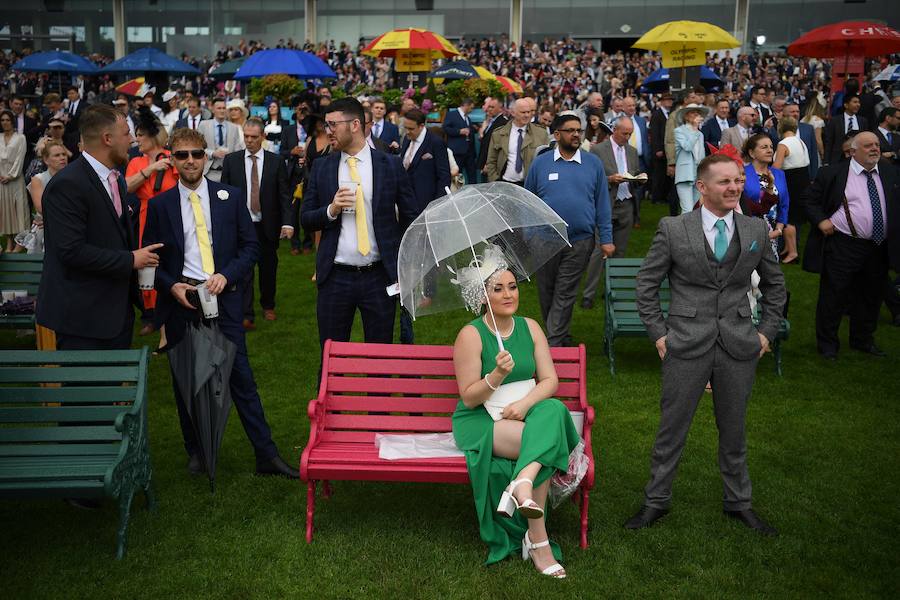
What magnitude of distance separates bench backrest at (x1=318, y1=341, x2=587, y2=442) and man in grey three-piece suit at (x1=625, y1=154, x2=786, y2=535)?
0.58 metres

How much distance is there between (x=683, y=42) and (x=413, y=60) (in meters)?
5.84

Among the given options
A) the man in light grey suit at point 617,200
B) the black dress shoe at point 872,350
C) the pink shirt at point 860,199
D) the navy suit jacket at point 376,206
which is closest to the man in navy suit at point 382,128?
the man in light grey suit at point 617,200

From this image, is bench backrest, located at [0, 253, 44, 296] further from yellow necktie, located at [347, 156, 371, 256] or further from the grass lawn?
yellow necktie, located at [347, 156, 371, 256]

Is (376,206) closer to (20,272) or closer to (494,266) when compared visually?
(494,266)

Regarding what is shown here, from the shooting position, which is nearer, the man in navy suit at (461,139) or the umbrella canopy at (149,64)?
the man in navy suit at (461,139)

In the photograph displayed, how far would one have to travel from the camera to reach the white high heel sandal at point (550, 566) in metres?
4.77

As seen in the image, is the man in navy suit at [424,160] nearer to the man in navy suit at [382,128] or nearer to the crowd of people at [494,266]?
the crowd of people at [494,266]

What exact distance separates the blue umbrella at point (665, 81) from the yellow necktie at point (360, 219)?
17.7m

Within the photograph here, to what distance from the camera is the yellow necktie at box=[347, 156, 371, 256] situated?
6145mm

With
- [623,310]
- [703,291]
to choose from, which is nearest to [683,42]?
[623,310]

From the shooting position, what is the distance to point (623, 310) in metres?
8.95

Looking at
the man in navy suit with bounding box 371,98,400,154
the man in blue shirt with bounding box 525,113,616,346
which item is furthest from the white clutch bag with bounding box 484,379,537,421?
the man in navy suit with bounding box 371,98,400,154

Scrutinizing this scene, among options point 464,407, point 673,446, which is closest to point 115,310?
point 464,407

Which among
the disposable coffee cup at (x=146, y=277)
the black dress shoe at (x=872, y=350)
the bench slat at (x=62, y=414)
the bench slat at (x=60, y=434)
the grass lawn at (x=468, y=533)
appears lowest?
the grass lawn at (x=468, y=533)
